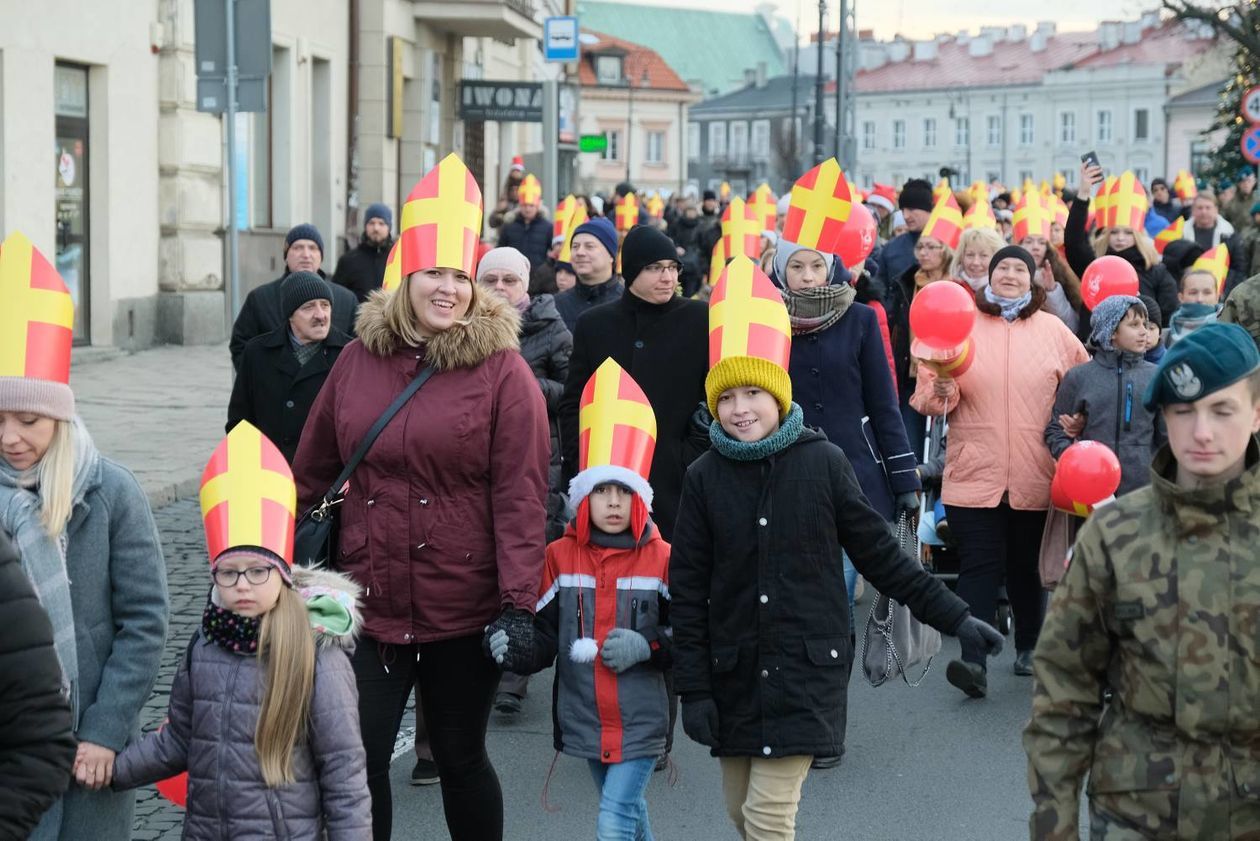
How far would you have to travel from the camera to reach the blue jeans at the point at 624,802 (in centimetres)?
505

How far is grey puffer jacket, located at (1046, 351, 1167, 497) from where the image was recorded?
7.56 meters

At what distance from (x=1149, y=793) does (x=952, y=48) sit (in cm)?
12710

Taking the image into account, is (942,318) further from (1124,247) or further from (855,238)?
(1124,247)

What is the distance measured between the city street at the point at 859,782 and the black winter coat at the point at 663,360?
3.12ft

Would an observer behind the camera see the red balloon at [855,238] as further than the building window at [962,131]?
No

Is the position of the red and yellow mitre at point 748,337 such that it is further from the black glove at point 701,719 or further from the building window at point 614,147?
the building window at point 614,147

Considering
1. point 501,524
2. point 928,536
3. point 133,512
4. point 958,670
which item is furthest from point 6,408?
point 928,536

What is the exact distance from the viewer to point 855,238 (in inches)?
338

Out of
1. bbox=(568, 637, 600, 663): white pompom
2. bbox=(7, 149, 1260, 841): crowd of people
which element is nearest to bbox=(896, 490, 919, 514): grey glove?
bbox=(7, 149, 1260, 841): crowd of people

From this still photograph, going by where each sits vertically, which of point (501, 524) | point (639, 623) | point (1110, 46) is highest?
point (1110, 46)

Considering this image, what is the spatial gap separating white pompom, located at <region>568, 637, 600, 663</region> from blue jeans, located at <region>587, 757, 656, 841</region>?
0.28 m

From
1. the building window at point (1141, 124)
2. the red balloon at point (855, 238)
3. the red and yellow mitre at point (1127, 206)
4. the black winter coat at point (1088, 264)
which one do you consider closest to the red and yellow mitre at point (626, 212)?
the red and yellow mitre at point (1127, 206)

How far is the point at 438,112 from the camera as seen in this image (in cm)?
3122

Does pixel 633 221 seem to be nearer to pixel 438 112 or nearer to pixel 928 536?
pixel 438 112
